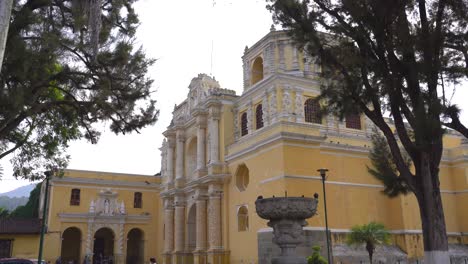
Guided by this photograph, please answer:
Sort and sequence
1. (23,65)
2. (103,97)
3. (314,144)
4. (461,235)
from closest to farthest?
(23,65) < (103,97) < (314,144) < (461,235)

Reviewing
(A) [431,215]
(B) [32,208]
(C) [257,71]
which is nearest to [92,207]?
(B) [32,208]

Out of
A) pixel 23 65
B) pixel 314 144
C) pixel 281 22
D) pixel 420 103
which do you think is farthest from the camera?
pixel 314 144

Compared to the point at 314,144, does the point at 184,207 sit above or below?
below

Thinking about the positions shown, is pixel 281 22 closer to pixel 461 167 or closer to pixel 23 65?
pixel 23 65

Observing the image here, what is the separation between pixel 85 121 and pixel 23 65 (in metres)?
2.85

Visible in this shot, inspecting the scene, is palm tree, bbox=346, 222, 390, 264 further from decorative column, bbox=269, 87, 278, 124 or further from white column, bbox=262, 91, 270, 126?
white column, bbox=262, 91, 270, 126

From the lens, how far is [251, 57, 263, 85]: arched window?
27641 mm

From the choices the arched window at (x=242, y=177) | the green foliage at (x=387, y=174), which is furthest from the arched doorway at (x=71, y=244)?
the green foliage at (x=387, y=174)

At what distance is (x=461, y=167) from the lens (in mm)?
26125

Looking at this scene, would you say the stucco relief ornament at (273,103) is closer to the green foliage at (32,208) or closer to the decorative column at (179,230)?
the decorative column at (179,230)

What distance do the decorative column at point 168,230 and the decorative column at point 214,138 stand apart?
7565 millimetres

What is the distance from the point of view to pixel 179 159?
32.0m

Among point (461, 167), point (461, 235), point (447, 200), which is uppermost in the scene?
point (461, 167)

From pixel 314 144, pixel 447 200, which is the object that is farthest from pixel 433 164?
pixel 447 200
